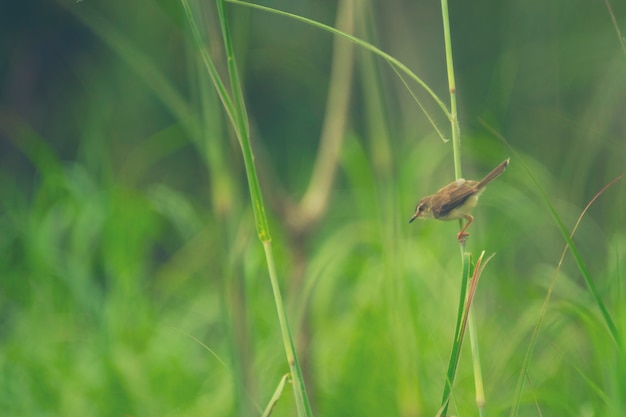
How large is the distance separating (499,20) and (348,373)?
1.26 metres

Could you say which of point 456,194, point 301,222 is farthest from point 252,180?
point 301,222

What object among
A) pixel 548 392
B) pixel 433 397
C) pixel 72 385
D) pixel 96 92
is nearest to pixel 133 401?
pixel 72 385

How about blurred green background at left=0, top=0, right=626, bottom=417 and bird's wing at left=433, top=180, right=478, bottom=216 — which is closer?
bird's wing at left=433, top=180, right=478, bottom=216

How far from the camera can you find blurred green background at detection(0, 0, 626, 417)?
2.58 ft

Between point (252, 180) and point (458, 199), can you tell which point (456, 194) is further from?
point (252, 180)

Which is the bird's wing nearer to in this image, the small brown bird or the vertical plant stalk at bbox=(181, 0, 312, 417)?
the small brown bird

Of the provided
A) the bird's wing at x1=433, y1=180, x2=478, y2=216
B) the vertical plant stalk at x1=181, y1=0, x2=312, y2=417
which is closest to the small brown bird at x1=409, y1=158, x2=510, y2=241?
the bird's wing at x1=433, y1=180, x2=478, y2=216

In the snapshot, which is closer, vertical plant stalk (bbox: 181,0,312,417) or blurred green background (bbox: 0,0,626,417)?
vertical plant stalk (bbox: 181,0,312,417)

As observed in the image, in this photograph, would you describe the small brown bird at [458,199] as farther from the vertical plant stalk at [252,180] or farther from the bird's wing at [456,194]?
the vertical plant stalk at [252,180]

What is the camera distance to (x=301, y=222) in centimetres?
80

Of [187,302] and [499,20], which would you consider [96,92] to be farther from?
[499,20]

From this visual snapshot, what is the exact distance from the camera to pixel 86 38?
214 cm

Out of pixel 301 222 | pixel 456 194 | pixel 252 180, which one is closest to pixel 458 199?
pixel 456 194

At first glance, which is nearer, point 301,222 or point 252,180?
point 252,180
